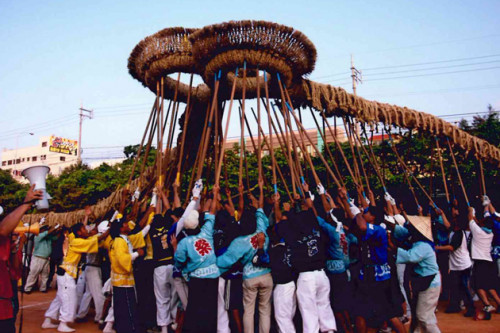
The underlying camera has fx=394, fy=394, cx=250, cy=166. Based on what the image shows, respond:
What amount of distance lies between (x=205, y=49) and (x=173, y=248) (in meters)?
2.80

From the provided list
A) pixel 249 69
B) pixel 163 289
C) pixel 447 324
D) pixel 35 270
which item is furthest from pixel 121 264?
pixel 35 270

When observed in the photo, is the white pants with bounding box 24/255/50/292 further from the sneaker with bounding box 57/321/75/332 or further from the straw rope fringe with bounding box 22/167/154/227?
the sneaker with bounding box 57/321/75/332

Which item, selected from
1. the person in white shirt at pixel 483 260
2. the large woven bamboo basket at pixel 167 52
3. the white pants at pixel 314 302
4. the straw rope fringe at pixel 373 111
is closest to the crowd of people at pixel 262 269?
the white pants at pixel 314 302

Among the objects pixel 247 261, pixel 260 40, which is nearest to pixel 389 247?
pixel 247 261

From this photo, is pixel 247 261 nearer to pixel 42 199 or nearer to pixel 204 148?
pixel 204 148

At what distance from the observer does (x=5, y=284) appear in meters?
3.26

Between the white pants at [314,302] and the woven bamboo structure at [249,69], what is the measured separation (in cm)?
290

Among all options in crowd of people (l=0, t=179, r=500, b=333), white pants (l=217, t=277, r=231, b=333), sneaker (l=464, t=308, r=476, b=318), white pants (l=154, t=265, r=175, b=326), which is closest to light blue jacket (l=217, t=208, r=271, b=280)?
crowd of people (l=0, t=179, r=500, b=333)

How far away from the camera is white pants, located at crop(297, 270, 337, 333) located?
14.5 ft

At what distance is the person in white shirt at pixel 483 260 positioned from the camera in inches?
256

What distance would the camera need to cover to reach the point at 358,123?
679 cm

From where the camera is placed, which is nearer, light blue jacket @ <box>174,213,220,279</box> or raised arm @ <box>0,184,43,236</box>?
raised arm @ <box>0,184,43,236</box>

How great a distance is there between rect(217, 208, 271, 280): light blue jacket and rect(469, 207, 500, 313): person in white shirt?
4.06 metres

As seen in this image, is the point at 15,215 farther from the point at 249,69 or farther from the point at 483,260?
the point at 483,260
